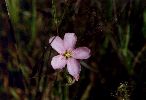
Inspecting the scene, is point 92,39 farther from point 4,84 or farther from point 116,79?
point 4,84

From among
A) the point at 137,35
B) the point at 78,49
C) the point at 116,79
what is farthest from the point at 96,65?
the point at 78,49

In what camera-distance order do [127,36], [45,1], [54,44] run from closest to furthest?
1. [54,44]
2. [127,36]
3. [45,1]

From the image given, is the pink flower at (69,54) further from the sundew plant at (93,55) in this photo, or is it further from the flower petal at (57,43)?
the sundew plant at (93,55)

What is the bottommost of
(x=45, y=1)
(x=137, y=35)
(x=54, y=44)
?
(x=54, y=44)

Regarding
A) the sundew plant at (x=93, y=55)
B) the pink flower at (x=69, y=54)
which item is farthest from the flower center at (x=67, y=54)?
the sundew plant at (x=93, y=55)

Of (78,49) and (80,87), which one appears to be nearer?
(78,49)

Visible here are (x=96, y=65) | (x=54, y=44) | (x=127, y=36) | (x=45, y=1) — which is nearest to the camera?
(x=54, y=44)

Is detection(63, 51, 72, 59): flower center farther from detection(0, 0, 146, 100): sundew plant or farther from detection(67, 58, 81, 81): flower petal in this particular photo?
detection(0, 0, 146, 100): sundew plant
